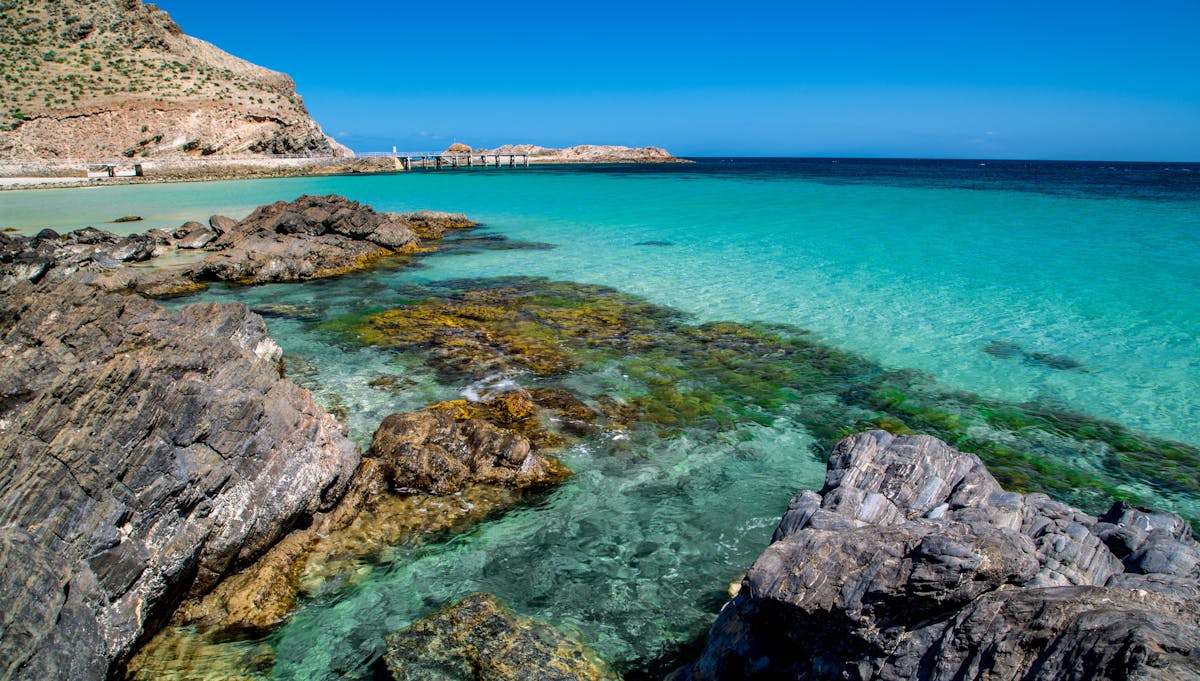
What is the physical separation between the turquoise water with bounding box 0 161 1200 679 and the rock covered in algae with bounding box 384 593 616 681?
39 centimetres

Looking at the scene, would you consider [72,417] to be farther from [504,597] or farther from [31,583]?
[504,597]

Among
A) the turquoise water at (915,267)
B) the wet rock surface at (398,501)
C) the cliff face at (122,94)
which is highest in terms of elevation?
the cliff face at (122,94)

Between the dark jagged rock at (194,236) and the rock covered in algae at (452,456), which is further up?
the dark jagged rock at (194,236)

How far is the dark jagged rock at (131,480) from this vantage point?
4070mm

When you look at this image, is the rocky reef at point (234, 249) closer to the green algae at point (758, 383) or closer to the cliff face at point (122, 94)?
the green algae at point (758, 383)

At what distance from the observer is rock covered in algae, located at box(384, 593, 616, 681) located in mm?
4414

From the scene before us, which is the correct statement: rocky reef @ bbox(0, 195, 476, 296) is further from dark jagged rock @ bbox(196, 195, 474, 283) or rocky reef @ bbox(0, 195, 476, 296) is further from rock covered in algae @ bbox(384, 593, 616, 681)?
rock covered in algae @ bbox(384, 593, 616, 681)

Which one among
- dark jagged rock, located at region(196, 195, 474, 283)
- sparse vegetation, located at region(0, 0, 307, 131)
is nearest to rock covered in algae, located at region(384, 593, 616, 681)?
dark jagged rock, located at region(196, 195, 474, 283)

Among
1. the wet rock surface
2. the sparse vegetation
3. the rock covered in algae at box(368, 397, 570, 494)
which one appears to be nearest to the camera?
the wet rock surface

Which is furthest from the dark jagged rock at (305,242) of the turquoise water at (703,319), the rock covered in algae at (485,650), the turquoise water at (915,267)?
the rock covered in algae at (485,650)

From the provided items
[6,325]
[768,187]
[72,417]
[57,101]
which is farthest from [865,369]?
[57,101]

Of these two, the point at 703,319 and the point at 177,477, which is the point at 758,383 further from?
the point at 177,477

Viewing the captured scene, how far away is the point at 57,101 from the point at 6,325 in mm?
69735

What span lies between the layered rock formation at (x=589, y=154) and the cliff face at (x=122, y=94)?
5443 centimetres
